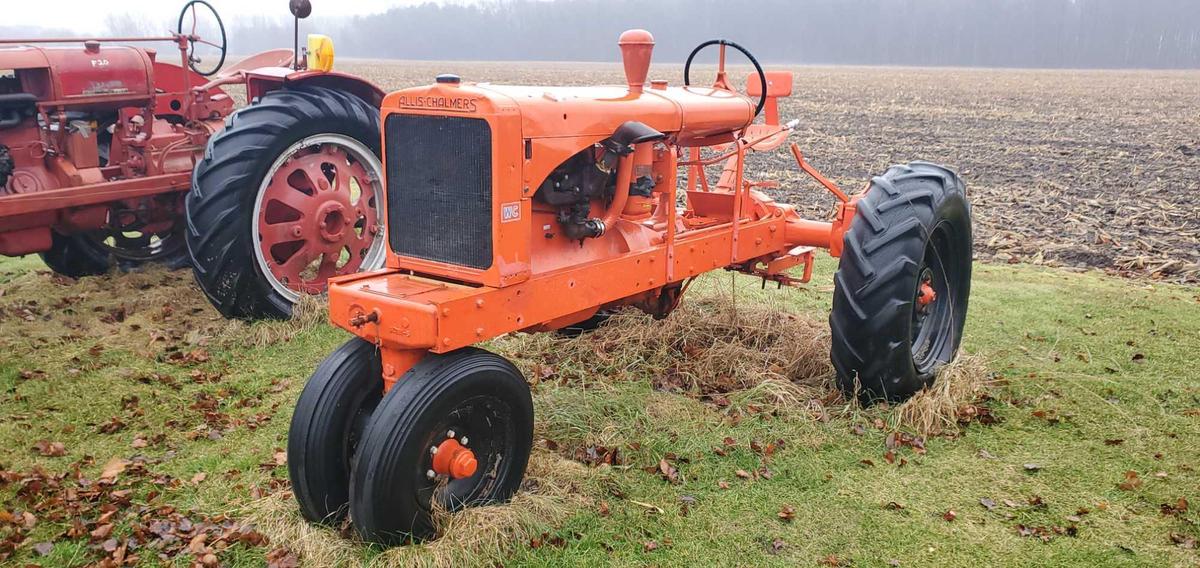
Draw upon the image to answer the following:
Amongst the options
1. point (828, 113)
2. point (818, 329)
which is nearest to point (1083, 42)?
point (828, 113)

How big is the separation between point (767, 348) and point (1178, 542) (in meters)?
2.22

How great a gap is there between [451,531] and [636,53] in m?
2.20

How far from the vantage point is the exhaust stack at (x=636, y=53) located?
3.98 m

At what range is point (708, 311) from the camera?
5559 mm

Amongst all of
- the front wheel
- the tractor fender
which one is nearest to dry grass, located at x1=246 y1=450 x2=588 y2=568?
the tractor fender

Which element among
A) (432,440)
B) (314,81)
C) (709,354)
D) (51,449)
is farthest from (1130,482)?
(314,81)

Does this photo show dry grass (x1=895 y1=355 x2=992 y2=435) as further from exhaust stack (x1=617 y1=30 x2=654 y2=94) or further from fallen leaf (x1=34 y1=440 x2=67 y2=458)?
fallen leaf (x1=34 y1=440 x2=67 y2=458)

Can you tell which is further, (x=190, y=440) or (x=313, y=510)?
(x=190, y=440)

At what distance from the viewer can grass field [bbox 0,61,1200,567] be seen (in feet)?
10.5

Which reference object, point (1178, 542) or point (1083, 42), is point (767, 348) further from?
point (1083, 42)

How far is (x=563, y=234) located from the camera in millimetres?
3699

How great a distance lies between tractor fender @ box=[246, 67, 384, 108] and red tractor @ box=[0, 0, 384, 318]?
0.04ft

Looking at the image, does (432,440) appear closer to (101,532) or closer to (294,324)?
(101,532)

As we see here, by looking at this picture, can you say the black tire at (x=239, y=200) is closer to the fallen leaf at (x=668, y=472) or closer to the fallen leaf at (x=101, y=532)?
the fallen leaf at (x=101, y=532)
